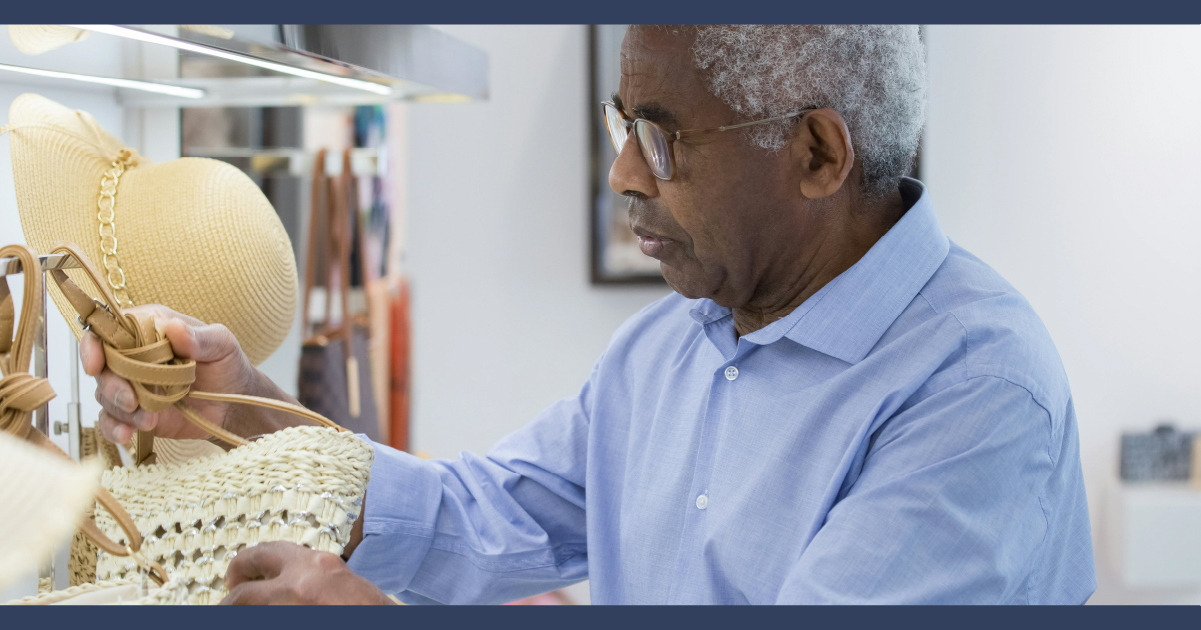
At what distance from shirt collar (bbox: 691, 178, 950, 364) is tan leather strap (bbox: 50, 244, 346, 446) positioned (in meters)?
0.46

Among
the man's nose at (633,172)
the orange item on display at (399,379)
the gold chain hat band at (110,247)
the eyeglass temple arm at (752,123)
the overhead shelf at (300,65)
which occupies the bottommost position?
the orange item on display at (399,379)

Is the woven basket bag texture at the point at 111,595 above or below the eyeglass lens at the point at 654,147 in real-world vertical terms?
below

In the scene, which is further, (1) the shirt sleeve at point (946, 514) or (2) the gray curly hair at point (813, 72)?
(2) the gray curly hair at point (813, 72)

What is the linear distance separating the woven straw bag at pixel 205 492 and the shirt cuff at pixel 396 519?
0.80 feet

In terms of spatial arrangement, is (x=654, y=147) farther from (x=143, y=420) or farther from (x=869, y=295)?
(x=143, y=420)

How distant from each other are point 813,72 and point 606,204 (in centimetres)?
128

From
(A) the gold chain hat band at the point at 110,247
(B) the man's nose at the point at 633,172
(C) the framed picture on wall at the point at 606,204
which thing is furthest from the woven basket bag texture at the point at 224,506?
(C) the framed picture on wall at the point at 606,204

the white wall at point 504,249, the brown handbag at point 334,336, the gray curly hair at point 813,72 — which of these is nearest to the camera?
the gray curly hair at point 813,72

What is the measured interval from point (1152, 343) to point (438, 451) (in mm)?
1584

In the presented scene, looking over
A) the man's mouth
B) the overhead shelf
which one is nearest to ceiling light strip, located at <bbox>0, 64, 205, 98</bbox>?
the overhead shelf

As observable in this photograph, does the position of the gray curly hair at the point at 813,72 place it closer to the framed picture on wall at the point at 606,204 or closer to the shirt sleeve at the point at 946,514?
the shirt sleeve at the point at 946,514

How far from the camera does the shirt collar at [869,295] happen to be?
80 cm

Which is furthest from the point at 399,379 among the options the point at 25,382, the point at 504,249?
the point at 25,382

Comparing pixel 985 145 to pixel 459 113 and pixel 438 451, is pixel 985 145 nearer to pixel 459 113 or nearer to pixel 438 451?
pixel 459 113
